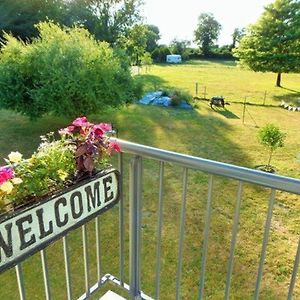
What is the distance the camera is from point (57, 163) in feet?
3.66

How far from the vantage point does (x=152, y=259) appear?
325cm

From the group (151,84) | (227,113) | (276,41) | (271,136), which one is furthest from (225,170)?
(276,41)

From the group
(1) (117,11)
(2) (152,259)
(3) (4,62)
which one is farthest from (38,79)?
(1) (117,11)

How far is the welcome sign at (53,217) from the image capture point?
922 millimetres

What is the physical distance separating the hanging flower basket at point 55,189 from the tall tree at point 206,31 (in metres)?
44.9

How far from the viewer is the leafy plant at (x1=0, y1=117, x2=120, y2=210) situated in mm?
968

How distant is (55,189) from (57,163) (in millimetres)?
98

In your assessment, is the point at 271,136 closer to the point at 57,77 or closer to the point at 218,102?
the point at 57,77

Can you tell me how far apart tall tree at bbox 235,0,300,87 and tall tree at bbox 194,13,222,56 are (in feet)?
87.5

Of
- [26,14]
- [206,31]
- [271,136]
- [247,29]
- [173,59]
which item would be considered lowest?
[271,136]

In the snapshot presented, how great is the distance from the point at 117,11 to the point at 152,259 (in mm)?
15684

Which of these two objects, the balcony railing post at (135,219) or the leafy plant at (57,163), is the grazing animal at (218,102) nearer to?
the balcony railing post at (135,219)

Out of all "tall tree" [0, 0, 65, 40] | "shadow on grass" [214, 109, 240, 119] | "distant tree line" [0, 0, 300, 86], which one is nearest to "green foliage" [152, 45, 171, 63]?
"distant tree line" [0, 0, 300, 86]

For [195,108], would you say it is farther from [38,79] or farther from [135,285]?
[135,285]
